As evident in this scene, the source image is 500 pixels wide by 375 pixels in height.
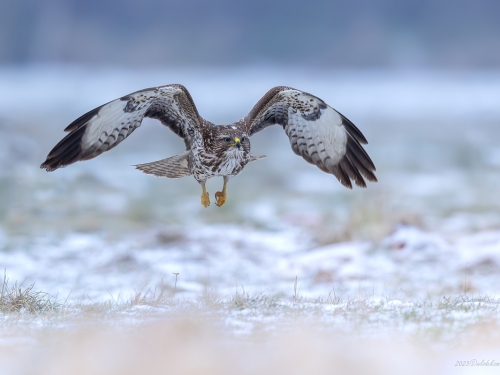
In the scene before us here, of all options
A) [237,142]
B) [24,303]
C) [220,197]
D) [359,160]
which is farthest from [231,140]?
[24,303]

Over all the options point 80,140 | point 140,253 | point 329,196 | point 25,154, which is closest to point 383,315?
point 80,140

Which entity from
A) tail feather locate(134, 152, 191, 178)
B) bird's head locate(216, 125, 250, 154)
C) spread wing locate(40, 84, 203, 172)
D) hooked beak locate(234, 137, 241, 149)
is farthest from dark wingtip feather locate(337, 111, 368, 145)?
tail feather locate(134, 152, 191, 178)

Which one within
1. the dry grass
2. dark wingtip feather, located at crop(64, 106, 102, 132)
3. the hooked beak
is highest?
dark wingtip feather, located at crop(64, 106, 102, 132)

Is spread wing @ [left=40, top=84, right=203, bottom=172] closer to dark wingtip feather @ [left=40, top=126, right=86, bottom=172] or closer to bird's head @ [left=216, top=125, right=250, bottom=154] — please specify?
dark wingtip feather @ [left=40, top=126, right=86, bottom=172]

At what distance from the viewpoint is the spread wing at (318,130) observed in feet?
27.2

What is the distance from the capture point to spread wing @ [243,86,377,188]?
830 centimetres

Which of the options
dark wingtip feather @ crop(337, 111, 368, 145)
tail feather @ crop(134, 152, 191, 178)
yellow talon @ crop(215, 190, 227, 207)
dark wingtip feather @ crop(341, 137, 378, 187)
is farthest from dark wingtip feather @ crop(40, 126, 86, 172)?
Result: dark wingtip feather @ crop(341, 137, 378, 187)

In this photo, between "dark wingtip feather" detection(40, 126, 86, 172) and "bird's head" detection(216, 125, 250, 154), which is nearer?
"dark wingtip feather" detection(40, 126, 86, 172)

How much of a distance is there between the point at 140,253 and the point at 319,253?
3309 millimetres

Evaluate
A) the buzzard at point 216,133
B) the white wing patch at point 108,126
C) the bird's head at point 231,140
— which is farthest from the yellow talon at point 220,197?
the white wing patch at point 108,126

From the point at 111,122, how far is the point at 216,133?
1155 mm

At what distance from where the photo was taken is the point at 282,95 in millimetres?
8289

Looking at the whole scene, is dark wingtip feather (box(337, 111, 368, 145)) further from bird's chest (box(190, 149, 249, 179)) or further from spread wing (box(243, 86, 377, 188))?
bird's chest (box(190, 149, 249, 179))

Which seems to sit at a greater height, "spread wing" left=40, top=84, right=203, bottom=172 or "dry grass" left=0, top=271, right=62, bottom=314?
"spread wing" left=40, top=84, right=203, bottom=172
